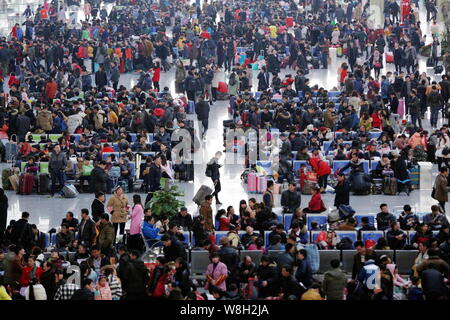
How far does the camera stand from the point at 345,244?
821 inches

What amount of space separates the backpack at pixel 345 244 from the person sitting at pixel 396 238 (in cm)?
64

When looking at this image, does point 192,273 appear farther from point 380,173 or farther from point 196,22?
point 196,22

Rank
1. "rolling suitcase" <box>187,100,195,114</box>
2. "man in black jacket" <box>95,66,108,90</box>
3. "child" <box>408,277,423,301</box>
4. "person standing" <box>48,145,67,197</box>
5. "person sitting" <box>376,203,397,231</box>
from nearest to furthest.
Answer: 1. "child" <box>408,277,423,301</box>
2. "person sitting" <box>376,203,397,231</box>
3. "person standing" <box>48,145,67,197</box>
4. "rolling suitcase" <box>187,100,195,114</box>
5. "man in black jacket" <box>95,66,108,90</box>

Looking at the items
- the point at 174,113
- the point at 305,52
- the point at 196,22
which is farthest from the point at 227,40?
the point at 174,113

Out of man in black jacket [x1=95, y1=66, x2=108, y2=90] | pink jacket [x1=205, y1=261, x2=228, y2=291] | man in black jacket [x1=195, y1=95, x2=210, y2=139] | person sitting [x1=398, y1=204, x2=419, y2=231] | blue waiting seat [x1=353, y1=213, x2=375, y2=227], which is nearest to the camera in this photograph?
pink jacket [x1=205, y1=261, x2=228, y2=291]

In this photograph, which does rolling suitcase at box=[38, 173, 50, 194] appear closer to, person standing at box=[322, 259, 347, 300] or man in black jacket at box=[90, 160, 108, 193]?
man in black jacket at box=[90, 160, 108, 193]

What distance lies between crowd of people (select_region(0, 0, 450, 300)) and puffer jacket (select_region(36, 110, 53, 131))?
0.05m

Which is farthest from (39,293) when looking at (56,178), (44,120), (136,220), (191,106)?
(191,106)

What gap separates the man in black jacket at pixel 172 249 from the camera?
20094 mm

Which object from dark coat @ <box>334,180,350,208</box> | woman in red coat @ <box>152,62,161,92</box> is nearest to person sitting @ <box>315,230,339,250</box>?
dark coat @ <box>334,180,350,208</box>

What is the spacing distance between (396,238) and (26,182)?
937cm

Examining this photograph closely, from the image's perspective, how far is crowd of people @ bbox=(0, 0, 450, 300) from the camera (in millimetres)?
18859

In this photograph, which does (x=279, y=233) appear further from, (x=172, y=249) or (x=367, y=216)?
(x=367, y=216)

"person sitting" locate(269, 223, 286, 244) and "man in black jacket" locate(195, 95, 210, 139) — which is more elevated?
"man in black jacket" locate(195, 95, 210, 139)
